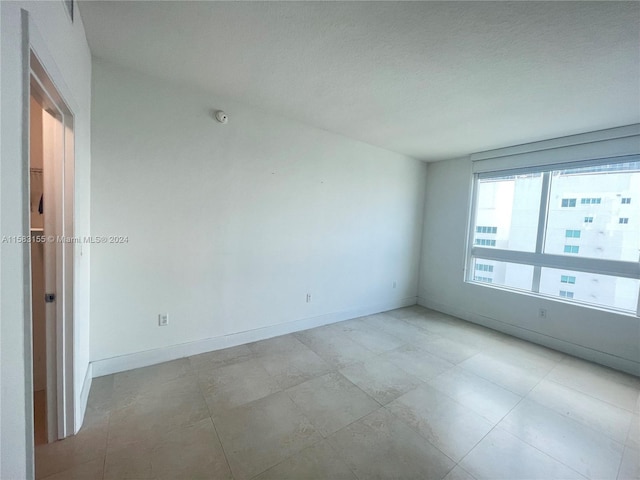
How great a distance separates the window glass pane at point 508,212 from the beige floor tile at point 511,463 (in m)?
2.64

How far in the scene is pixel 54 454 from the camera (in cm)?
150

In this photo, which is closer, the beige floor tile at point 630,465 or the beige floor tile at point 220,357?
the beige floor tile at point 630,465

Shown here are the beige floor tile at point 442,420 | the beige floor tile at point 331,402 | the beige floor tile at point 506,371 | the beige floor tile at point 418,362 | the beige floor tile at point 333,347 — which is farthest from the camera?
the beige floor tile at point 333,347

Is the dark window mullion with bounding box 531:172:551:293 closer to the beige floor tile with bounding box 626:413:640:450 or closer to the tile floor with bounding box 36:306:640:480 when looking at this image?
the tile floor with bounding box 36:306:640:480

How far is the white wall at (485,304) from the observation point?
2803 mm

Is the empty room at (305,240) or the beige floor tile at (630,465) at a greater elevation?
the empty room at (305,240)

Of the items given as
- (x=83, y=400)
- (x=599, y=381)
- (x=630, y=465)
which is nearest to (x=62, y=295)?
(x=83, y=400)

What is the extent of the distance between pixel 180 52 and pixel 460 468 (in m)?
3.34

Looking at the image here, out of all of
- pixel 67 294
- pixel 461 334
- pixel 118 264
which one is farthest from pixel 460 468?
pixel 118 264

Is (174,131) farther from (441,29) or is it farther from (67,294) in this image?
(441,29)

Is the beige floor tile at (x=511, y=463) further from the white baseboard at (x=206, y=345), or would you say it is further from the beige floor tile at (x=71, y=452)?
the beige floor tile at (x=71, y=452)

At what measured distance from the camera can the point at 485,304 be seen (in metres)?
3.83

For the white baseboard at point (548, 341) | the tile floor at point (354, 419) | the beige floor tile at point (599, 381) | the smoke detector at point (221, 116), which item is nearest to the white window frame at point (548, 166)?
the white baseboard at point (548, 341)

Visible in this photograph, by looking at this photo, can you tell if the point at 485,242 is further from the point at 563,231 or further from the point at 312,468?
the point at 312,468
